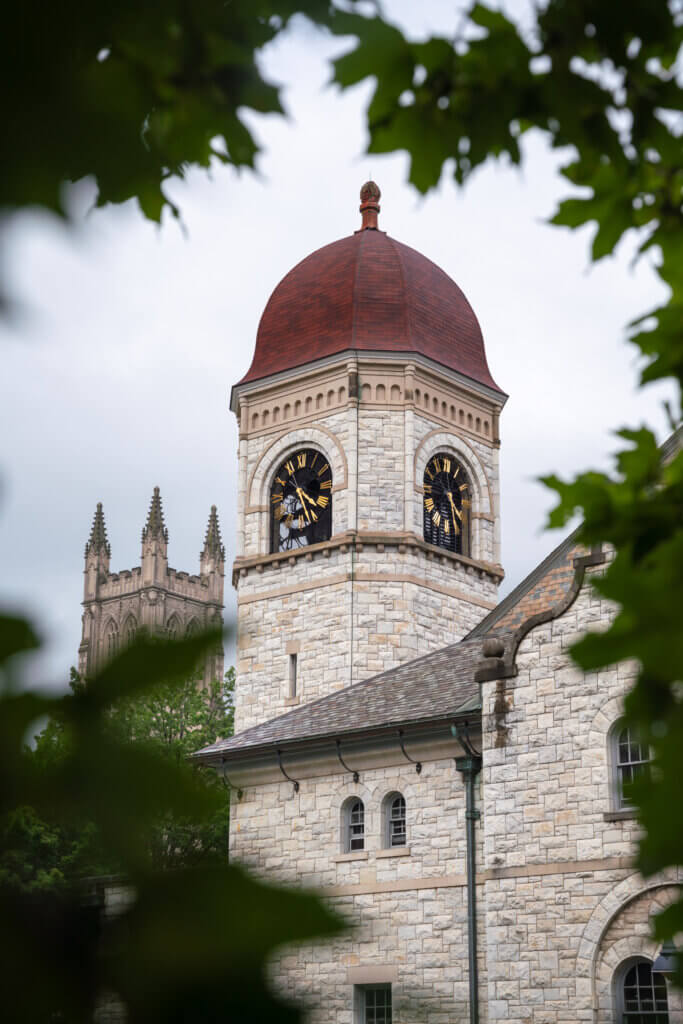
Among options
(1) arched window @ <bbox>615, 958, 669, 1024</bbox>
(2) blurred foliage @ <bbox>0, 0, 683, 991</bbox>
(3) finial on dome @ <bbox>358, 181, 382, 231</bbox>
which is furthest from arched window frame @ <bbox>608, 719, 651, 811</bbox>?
(3) finial on dome @ <bbox>358, 181, 382, 231</bbox>

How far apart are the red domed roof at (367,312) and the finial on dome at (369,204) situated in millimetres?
961

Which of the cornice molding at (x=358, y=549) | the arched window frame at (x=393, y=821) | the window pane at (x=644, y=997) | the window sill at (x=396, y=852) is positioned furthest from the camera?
the cornice molding at (x=358, y=549)

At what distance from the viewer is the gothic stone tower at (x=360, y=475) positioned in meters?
36.9

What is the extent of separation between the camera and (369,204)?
45.3 m

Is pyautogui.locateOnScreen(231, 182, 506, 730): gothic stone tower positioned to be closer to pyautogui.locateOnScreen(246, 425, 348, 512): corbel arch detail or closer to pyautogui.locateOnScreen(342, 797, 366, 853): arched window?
pyautogui.locateOnScreen(246, 425, 348, 512): corbel arch detail

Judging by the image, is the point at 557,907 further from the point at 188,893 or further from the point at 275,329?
the point at 275,329

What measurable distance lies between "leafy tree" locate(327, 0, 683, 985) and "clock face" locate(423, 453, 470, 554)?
3574 cm

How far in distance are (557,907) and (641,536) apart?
1704cm

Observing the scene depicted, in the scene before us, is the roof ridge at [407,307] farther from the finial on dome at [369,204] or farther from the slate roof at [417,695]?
the slate roof at [417,695]

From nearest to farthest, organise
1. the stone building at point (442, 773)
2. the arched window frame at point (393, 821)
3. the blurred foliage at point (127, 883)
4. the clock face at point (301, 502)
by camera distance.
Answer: the blurred foliage at point (127, 883) → the stone building at point (442, 773) → the arched window frame at point (393, 821) → the clock face at point (301, 502)

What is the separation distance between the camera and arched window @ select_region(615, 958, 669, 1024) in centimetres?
1797

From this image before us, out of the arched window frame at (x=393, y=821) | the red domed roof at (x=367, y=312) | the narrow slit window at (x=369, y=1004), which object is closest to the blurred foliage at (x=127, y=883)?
the narrow slit window at (x=369, y=1004)

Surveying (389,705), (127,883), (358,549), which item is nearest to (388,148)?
(127,883)

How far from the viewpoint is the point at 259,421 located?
40969 mm
